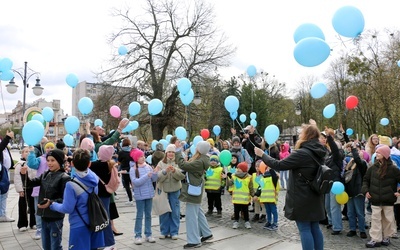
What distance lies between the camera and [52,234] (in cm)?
434

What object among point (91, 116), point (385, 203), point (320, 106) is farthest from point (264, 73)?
point (385, 203)

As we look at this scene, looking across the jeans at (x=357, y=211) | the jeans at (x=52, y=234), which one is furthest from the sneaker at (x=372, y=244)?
the jeans at (x=52, y=234)

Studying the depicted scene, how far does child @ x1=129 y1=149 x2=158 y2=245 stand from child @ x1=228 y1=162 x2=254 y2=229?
2047 millimetres

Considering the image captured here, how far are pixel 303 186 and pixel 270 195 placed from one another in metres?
2.95

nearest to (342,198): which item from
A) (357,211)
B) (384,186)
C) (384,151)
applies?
(357,211)

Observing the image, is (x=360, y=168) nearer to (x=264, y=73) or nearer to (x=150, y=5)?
(x=150, y=5)

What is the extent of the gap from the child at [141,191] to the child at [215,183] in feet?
8.79

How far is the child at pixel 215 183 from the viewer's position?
28.0 feet

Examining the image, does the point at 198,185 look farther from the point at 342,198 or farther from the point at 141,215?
the point at 342,198

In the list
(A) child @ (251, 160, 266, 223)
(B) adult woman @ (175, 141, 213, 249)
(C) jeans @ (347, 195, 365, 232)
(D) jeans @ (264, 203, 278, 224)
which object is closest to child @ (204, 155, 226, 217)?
(A) child @ (251, 160, 266, 223)

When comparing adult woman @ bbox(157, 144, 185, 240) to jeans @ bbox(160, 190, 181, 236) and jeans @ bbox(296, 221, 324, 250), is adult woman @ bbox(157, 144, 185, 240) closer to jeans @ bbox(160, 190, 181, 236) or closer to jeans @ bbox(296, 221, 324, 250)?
jeans @ bbox(160, 190, 181, 236)

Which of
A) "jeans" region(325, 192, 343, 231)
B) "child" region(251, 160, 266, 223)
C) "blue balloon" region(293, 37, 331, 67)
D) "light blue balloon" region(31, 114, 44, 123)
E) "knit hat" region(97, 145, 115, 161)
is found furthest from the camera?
"light blue balloon" region(31, 114, 44, 123)

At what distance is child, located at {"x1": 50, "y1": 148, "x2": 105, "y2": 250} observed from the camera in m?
3.72

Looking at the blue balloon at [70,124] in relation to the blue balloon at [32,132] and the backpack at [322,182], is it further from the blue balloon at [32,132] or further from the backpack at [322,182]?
the backpack at [322,182]
